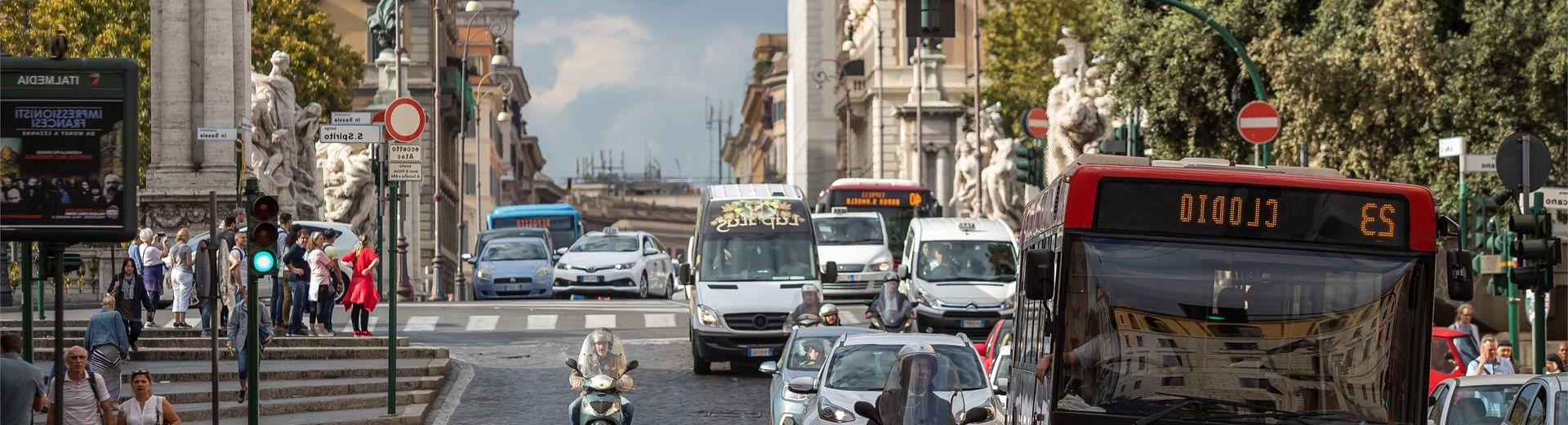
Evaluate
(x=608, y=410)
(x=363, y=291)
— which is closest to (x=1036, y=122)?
(x=363, y=291)

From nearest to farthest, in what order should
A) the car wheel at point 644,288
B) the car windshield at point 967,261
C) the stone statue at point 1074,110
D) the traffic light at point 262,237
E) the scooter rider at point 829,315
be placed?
the traffic light at point 262,237 < the scooter rider at point 829,315 < the car windshield at point 967,261 < the car wheel at point 644,288 < the stone statue at point 1074,110

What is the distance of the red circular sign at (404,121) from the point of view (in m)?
19.3

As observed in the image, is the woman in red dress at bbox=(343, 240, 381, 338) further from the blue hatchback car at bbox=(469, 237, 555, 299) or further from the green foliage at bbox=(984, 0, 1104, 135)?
the green foliage at bbox=(984, 0, 1104, 135)

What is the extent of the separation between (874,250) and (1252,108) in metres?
12.3

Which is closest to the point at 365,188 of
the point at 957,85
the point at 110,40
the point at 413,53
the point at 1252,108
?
the point at 110,40

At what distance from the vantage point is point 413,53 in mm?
69438

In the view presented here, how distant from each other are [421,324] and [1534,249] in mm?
16429

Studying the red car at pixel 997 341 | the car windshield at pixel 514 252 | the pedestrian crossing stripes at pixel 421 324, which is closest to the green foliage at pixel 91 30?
the car windshield at pixel 514 252

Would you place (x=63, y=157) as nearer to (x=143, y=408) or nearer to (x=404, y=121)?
(x=143, y=408)

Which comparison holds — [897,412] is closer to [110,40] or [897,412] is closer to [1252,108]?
[1252,108]

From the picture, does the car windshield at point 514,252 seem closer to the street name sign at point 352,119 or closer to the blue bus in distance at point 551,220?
the blue bus in distance at point 551,220

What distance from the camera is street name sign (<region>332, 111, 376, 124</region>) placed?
2108 centimetres

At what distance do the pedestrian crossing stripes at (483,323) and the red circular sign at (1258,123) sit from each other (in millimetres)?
11341

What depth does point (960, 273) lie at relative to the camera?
94.6 feet
